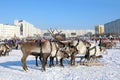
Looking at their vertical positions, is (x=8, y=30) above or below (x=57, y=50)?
above

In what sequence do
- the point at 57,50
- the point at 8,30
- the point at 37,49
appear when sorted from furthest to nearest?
the point at 8,30
the point at 57,50
the point at 37,49

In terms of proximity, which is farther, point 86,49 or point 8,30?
point 8,30

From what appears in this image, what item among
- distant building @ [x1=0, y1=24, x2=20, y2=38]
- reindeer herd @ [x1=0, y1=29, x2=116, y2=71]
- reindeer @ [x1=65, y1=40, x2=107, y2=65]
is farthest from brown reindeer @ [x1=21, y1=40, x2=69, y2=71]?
distant building @ [x1=0, y1=24, x2=20, y2=38]

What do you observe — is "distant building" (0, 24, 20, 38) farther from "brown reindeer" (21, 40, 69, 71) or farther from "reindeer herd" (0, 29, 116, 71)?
"brown reindeer" (21, 40, 69, 71)

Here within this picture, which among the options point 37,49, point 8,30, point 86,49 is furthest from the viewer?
point 8,30

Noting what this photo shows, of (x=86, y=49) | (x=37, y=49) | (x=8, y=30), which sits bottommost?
(x=86, y=49)

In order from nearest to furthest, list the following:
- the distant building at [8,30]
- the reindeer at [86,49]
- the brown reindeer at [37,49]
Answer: the brown reindeer at [37,49] < the reindeer at [86,49] < the distant building at [8,30]

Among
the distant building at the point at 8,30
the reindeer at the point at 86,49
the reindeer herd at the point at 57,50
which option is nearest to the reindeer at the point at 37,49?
the reindeer herd at the point at 57,50

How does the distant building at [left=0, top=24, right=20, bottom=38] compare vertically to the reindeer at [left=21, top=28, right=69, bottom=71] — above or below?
above

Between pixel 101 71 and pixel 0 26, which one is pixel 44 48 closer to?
pixel 101 71

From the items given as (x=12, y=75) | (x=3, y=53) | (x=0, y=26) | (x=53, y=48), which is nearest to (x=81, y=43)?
(x=53, y=48)

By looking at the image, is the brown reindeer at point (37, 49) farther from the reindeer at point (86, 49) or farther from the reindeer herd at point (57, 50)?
the reindeer at point (86, 49)

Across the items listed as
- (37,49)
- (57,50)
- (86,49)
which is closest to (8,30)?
(86,49)

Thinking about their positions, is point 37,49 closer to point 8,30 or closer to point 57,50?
point 57,50
